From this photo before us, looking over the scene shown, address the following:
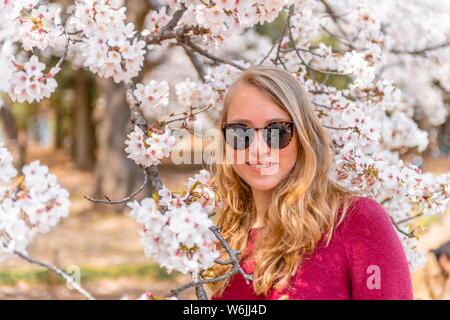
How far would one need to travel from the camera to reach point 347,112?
2516 millimetres

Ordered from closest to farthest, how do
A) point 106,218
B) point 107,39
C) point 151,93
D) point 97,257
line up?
1. point 107,39
2. point 151,93
3. point 97,257
4. point 106,218

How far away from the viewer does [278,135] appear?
70.2 inches

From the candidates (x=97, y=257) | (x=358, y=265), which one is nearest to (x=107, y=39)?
(x=358, y=265)

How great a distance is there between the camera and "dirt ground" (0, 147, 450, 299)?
18.2 feet

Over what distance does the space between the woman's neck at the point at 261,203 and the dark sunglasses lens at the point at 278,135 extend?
7.6 inches

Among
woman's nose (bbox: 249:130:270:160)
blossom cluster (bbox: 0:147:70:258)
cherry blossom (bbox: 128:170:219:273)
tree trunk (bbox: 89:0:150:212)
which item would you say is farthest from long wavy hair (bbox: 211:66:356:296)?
tree trunk (bbox: 89:0:150:212)

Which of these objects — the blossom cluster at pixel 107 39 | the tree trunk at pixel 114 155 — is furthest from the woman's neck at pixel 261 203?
the tree trunk at pixel 114 155

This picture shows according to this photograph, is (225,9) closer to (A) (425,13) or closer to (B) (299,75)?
(B) (299,75)

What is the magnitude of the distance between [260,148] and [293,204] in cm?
21

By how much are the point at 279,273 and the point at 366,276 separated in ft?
0.86

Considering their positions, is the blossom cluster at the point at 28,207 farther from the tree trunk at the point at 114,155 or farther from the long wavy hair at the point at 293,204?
the tree trunk at the point at 114,155

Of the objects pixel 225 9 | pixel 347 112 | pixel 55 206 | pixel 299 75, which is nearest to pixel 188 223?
pixel 55 206

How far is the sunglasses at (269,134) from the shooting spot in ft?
5.85

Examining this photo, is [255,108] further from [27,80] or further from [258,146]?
[27,80]
